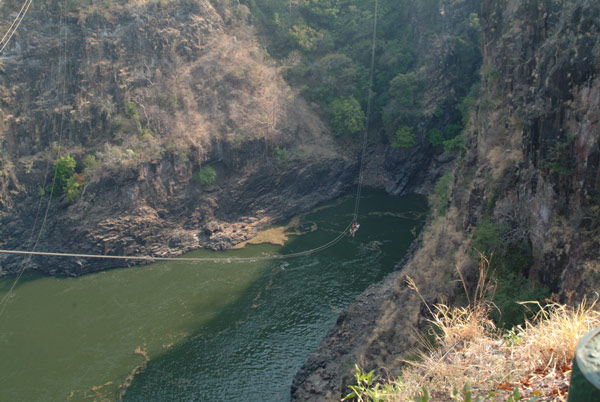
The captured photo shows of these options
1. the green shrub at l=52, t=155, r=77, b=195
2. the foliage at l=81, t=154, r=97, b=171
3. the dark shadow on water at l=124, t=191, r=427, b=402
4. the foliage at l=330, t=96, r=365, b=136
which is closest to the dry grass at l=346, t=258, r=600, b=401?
the dark shadow on water at l=124, t=191, r=427, b=402

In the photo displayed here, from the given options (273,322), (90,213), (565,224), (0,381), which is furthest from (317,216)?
(565,224)

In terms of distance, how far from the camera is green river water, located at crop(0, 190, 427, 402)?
57.1 feet

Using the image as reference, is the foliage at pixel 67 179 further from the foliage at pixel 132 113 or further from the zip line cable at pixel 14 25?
the zip line cable at pixel 14 25

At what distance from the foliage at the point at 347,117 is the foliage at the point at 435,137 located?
18.2 ft

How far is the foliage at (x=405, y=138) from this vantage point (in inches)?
1371

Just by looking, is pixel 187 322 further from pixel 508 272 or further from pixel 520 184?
pixel 520 184

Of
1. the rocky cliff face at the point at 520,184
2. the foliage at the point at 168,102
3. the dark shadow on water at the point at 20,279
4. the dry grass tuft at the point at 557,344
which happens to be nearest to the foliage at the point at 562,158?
the rocky cliff face at the point at 520,184

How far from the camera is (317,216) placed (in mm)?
31406

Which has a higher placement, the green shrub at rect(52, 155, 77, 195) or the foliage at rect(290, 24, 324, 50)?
the foliage at rect(290, 24, 324, 50)

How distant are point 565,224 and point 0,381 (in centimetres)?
2143

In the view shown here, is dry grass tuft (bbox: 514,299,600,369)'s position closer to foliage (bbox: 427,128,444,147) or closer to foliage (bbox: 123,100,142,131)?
foliage (bbox: 123,100,142,131)

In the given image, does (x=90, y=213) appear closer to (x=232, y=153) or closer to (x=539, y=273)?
(x=232, y=153)

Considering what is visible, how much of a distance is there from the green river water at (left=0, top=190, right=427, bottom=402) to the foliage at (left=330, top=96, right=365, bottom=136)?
407 inches

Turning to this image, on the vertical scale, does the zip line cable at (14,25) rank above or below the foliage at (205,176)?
above
